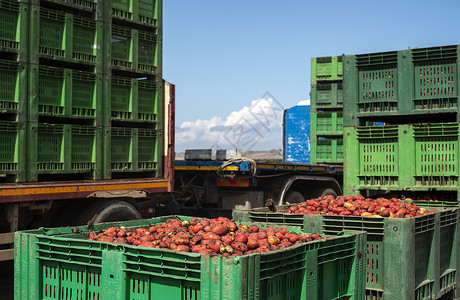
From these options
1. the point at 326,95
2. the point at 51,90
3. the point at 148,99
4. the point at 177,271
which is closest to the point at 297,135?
the point at 326,95

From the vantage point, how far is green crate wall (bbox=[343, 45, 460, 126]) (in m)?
7.50

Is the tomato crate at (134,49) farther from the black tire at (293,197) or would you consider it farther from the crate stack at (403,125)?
the black tire at (293,197)

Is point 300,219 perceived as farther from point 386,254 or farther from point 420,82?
point 420,82

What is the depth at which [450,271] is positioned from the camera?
21.9ft

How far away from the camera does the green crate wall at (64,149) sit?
23.9 feet

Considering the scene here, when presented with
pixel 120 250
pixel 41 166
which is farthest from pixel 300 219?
pixel 41 166

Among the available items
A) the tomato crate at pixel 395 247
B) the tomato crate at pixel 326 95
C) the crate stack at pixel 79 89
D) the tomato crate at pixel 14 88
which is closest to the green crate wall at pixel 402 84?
the tomato crate at pixel 395 247

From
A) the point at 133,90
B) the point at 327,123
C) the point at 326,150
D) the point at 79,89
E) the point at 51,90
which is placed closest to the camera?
the point at 51,90

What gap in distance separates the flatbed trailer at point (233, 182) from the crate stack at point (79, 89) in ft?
8.25

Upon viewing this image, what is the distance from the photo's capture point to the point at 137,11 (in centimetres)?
884

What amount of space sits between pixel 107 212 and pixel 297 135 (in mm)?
9284

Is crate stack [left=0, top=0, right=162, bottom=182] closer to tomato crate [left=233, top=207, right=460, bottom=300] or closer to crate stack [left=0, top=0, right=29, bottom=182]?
crate stack [left=0, top=0, right=29, bottom=182]

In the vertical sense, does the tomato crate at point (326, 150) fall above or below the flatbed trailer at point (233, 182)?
above

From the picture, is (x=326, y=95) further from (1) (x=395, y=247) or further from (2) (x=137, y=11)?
(1) (x=395, y=247)
